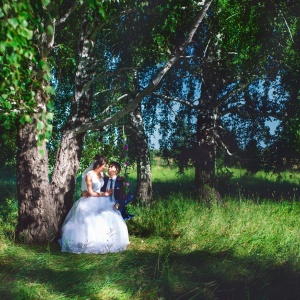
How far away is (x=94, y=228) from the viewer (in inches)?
351

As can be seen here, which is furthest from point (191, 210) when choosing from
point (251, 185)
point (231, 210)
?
point (251, 185)

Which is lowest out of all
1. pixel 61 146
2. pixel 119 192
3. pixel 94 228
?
pixel 94 228

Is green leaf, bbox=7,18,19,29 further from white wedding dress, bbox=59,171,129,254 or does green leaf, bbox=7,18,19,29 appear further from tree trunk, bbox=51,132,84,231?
tree trunk, bbox=51,132,84,231

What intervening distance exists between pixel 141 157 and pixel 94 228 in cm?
493

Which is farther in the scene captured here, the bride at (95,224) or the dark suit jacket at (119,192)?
the dark suit jacket at (119,192)

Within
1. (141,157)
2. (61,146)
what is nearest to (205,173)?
(141,157)

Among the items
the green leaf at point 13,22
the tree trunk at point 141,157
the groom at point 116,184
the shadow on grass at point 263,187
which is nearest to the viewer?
the green leaf at point 13,22

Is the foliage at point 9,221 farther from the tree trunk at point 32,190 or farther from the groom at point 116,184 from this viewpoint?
the groom at point 116,184

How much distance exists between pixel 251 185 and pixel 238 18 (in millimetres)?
10951

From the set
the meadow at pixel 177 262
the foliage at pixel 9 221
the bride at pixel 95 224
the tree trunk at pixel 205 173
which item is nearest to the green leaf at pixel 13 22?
the meadow at pixel 177 262

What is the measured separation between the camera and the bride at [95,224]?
8.82m

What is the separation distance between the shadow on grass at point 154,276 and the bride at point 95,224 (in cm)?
41

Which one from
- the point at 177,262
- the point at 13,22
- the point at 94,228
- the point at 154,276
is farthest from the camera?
the point at 94,228

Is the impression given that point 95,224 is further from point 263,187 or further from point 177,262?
point 263,187
